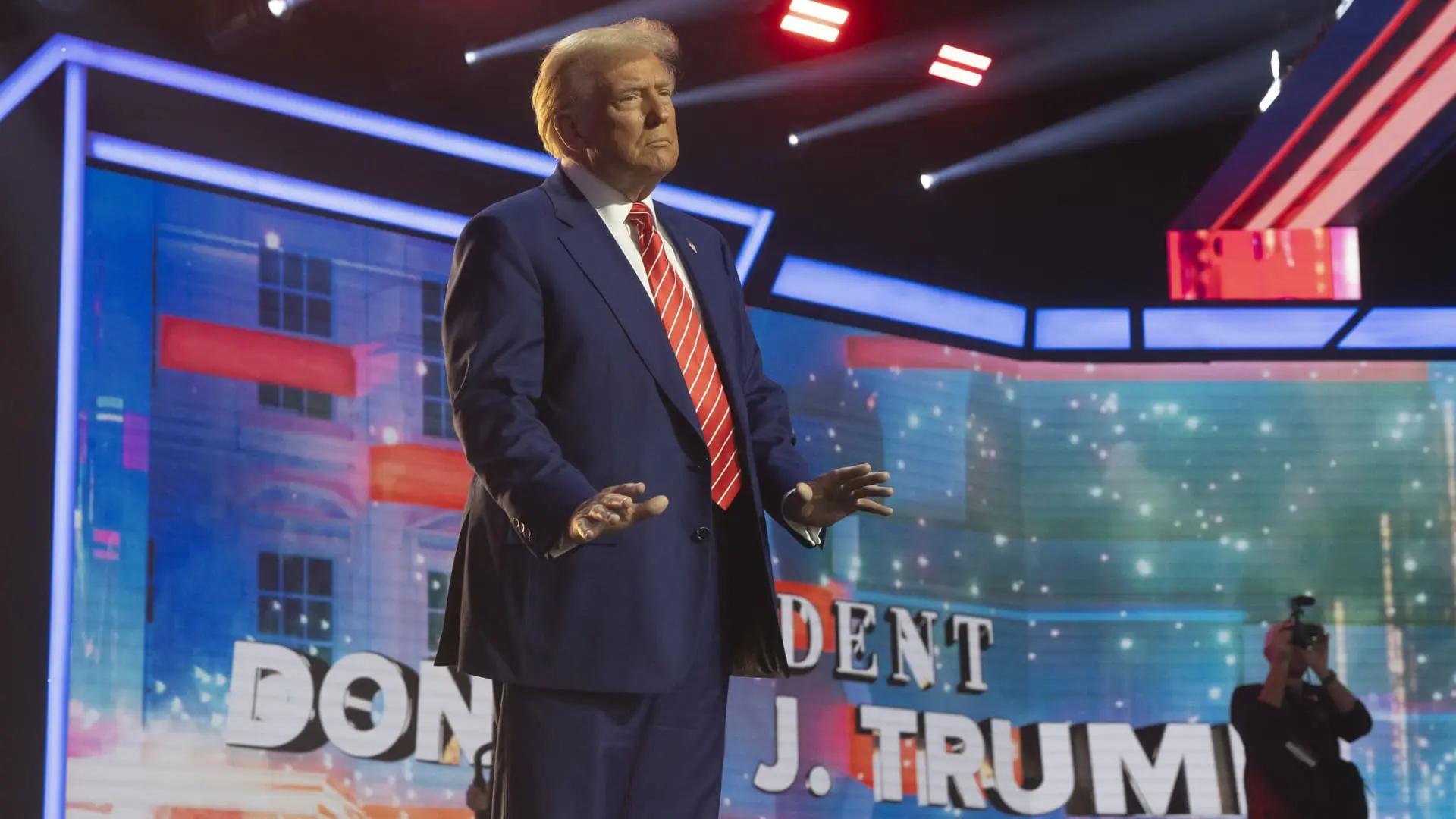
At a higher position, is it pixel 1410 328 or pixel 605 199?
pixel 1410 328

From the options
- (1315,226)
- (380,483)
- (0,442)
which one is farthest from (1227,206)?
(0,442)

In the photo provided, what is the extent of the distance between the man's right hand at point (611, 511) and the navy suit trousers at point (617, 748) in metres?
0.16

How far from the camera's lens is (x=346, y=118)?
14.3 feet

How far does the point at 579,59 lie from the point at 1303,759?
165 inches

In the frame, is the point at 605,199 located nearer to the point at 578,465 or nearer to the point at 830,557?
the point at 578,465

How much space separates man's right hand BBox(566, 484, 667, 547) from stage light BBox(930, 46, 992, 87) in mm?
3805

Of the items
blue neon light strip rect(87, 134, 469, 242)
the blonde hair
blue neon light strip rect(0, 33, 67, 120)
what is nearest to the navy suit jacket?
the blonde hair

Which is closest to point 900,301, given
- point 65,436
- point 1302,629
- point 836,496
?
point 1302,629

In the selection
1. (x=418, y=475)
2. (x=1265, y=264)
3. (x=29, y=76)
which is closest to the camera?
(x=29, y=76)

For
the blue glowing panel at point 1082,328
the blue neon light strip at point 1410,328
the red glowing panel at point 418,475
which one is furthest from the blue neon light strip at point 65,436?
the blue neon light strip at point 1410,328

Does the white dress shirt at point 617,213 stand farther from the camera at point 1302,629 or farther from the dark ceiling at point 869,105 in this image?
the camera at point 1302,629

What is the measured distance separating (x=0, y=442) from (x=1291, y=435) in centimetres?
423

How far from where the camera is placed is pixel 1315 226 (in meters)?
5.88

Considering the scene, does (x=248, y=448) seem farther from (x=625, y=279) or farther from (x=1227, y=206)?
(x=1227, y=206)
